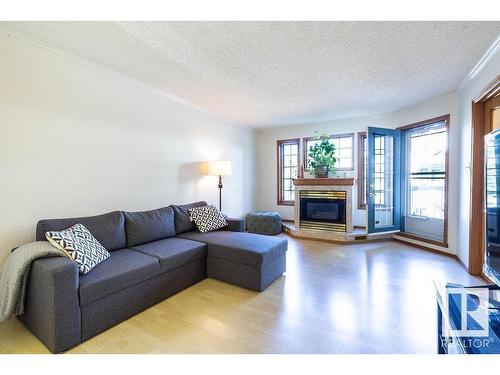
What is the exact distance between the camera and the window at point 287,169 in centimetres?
562

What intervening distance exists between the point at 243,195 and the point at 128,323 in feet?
12.1

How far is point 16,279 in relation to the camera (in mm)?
1624

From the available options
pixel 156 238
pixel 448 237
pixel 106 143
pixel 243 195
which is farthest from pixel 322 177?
pixel 106 143

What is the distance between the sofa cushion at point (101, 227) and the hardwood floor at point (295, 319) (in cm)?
77

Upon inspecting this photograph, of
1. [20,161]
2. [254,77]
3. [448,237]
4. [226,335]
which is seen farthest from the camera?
[448,237]

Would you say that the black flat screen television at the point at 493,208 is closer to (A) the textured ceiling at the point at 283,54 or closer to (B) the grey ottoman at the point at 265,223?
(A) the textured ceiling at the point at 283,54

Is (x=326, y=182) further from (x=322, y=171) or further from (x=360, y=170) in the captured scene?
(x=360, y=170)

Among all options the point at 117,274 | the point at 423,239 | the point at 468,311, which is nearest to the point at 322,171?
the point at 423,239

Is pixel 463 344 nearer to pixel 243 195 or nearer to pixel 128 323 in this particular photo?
pixel 128 323

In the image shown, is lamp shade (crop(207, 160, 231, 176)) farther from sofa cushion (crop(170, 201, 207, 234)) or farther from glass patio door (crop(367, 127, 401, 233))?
glass patio door (crop(367, 127, 401, 233))

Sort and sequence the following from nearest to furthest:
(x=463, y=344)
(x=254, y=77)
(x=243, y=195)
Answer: (x=463, y=344), (x=254, y=77), (x=243, y=195)

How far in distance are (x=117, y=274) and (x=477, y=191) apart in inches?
157
